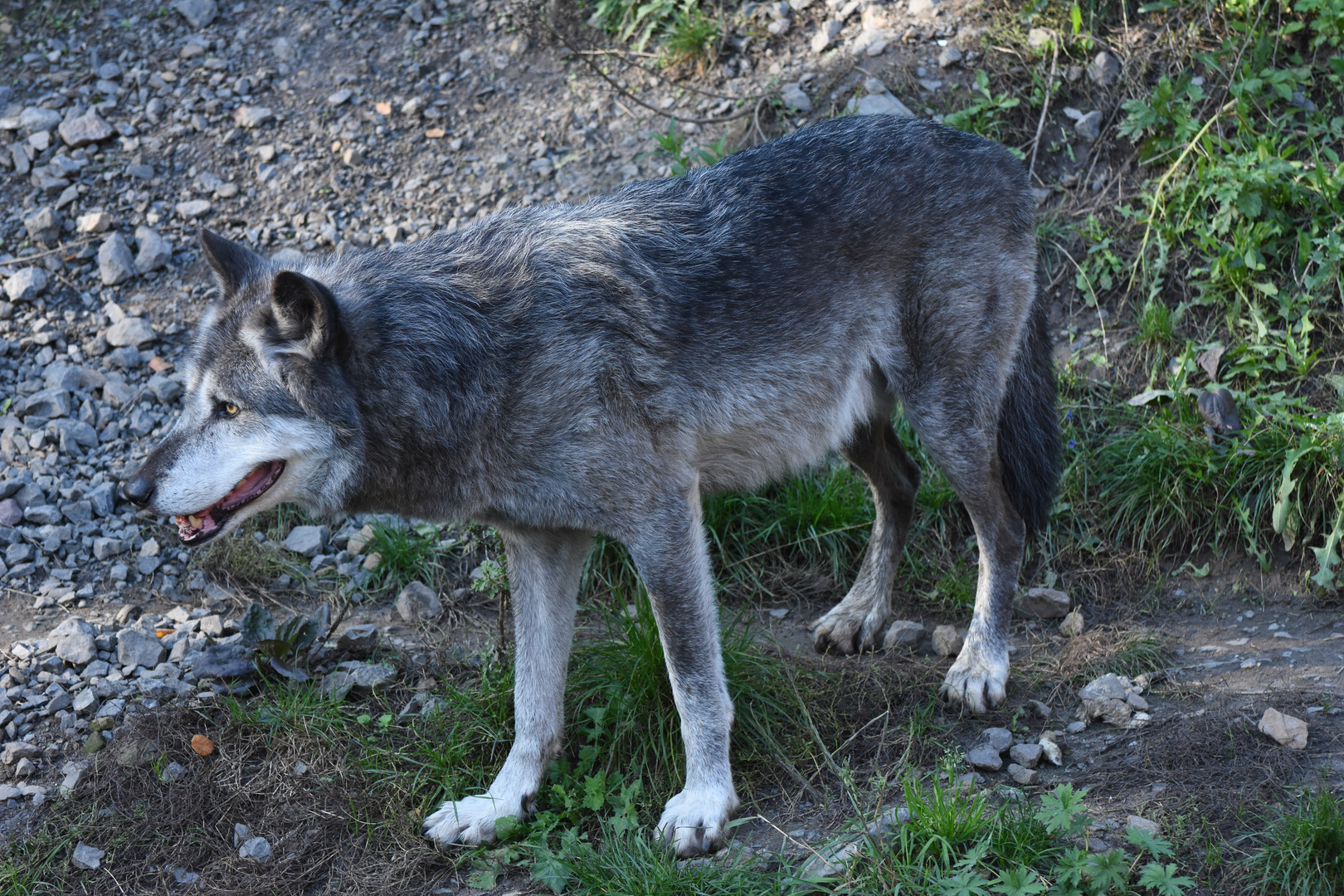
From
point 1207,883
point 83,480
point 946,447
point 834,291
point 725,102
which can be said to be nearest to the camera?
point 1207,883

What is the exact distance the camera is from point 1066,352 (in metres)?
5.40

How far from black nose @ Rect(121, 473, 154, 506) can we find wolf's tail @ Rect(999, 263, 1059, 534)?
311 centimetres

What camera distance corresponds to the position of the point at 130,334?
576cm

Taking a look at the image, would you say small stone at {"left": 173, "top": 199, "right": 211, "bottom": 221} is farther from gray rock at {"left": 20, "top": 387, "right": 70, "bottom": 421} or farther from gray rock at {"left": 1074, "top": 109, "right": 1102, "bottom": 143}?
gray rock at {"left": 1074, "top": 109, "right": 1102, "bottom": 143}

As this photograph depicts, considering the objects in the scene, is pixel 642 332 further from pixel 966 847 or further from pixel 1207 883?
pixel 1207 883

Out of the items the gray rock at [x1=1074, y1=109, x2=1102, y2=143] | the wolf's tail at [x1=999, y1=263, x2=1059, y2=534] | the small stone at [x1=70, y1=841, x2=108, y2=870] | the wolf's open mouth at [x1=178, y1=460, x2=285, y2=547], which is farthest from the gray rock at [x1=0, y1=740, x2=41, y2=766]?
the gray rock at [x1=1074, y1=109, x2=1102, y2=143]

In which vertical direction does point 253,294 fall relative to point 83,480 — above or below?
above

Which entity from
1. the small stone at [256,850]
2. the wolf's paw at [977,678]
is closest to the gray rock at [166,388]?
the small stone at [256,850]

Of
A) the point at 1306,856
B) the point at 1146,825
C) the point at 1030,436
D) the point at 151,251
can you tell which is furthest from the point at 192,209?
the point at 1306,856

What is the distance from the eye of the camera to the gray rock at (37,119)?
6.55m

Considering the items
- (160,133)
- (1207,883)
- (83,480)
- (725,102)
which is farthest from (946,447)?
(160,133)

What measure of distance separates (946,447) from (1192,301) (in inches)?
78.9

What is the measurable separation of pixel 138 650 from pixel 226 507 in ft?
4.76

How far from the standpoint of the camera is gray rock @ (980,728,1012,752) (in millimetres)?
3637
